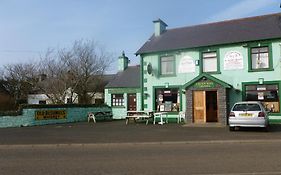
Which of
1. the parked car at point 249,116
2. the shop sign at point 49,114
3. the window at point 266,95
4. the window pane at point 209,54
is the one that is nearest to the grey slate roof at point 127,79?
the shop sign at point 49,114

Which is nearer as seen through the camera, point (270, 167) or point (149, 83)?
point (270, 167)

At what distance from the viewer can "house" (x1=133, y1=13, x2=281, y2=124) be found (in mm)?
25188

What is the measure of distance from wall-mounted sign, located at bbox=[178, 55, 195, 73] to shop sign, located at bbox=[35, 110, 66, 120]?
992 centimetres

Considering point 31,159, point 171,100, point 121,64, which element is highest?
point 121,64

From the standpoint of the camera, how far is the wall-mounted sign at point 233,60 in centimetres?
2620

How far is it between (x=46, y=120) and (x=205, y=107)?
39.3ft

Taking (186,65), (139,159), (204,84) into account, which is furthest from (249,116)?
(139,159)

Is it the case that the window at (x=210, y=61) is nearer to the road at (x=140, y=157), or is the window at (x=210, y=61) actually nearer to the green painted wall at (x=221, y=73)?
the green painted wall at (x=221, y=73)

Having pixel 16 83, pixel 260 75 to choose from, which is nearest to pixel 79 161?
pixel 260 75

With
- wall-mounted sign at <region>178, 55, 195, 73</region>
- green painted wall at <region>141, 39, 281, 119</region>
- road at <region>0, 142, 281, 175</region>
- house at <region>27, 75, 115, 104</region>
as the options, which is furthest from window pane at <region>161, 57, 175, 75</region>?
house at <region>27, 75, 115, 104</region>

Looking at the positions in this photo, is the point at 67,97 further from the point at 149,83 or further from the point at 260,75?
the point at 260,75

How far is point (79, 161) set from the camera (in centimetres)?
1073

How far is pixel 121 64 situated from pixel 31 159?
88.0ft

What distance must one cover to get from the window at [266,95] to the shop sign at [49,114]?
1422cm
